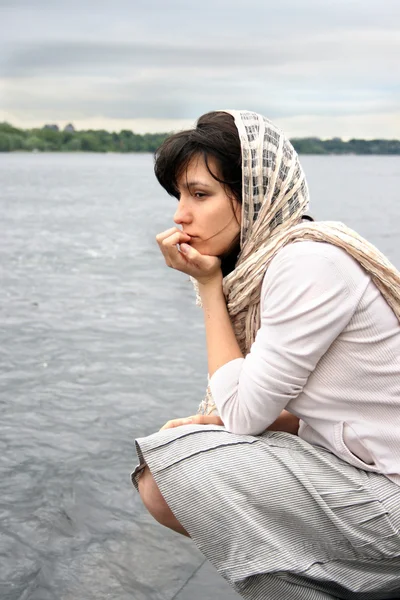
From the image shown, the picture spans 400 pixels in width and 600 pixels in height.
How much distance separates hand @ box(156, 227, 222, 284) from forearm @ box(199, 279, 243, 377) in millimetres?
65

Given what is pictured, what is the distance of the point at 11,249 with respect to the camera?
55.7 ft

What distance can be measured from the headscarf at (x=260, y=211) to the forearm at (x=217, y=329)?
0.10ft

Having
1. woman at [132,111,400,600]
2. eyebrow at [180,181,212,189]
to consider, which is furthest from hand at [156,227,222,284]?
woman at [132,111,400,600]

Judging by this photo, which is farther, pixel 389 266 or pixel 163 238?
pixel 163 238

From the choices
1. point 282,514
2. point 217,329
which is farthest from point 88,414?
point 282,514

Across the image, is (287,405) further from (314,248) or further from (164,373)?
(164,373)

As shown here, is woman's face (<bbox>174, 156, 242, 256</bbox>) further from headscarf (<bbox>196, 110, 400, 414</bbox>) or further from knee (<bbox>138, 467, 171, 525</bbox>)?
knee (<bbox>138, 467, 171, 525</bbox>)

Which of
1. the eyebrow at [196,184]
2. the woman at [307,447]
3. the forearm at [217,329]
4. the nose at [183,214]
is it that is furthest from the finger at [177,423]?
the eyebrow at [196,184]

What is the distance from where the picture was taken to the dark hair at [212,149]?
10.1 ft

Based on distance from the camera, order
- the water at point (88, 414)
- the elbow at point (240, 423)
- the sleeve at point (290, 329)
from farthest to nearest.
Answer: the water at point (88, 414)
the elbow at point (240, 423)
the sleeve at point (290, 329)

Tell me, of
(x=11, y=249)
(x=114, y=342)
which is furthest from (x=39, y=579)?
(x=11, y=249)

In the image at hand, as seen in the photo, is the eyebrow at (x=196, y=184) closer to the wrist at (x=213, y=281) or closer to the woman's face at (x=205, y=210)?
the woman's face at (x=205, y=210)

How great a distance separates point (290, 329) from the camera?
2729 mm

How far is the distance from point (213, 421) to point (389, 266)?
2.85 feet
